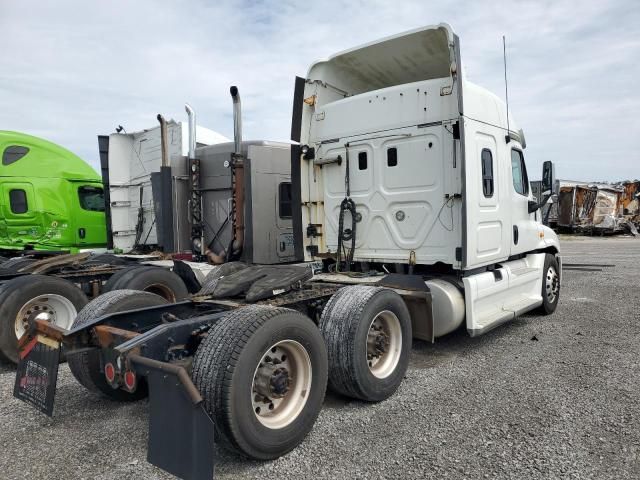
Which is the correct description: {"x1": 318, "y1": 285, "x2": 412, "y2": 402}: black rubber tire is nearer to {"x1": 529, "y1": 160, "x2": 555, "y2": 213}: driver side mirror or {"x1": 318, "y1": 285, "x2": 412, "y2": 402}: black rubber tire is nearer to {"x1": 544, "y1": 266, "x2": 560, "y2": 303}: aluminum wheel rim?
{"x1": 529, "y1": 160, "x2": 555, "y2": 213}: driver side mirror

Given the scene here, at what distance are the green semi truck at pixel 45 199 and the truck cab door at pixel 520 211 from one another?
29.4 feet

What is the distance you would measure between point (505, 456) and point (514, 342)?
2.96 metres

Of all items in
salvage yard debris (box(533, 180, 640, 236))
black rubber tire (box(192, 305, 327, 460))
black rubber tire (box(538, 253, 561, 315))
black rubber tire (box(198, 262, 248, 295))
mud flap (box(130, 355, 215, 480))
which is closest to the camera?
mud flap (box(130, 355, 215, 480))

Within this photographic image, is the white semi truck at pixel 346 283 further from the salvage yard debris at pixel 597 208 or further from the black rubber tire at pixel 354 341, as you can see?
the salvage yard debris at pixel 597 208

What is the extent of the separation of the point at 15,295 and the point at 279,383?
11.7 feet

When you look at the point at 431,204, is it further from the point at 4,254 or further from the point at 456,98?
the point at 4,254

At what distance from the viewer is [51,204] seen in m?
10.4

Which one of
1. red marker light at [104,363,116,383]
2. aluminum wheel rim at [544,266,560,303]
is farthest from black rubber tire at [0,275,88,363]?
aluminum wheel rim at [544,266,560,303]

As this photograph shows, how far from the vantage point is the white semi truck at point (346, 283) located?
9.32 ft

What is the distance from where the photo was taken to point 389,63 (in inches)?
235

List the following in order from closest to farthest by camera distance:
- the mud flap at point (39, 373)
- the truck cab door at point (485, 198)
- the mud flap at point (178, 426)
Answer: the mud flap at point (178, 426) < the mud flap at point (39, 373) < the truck cab door at point (485, 198)

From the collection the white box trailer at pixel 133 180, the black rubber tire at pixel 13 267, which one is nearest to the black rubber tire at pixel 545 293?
the white box trailer at pixel 133 180

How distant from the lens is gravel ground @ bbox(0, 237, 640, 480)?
294 cm

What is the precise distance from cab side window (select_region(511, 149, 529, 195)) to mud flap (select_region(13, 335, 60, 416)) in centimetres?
549
